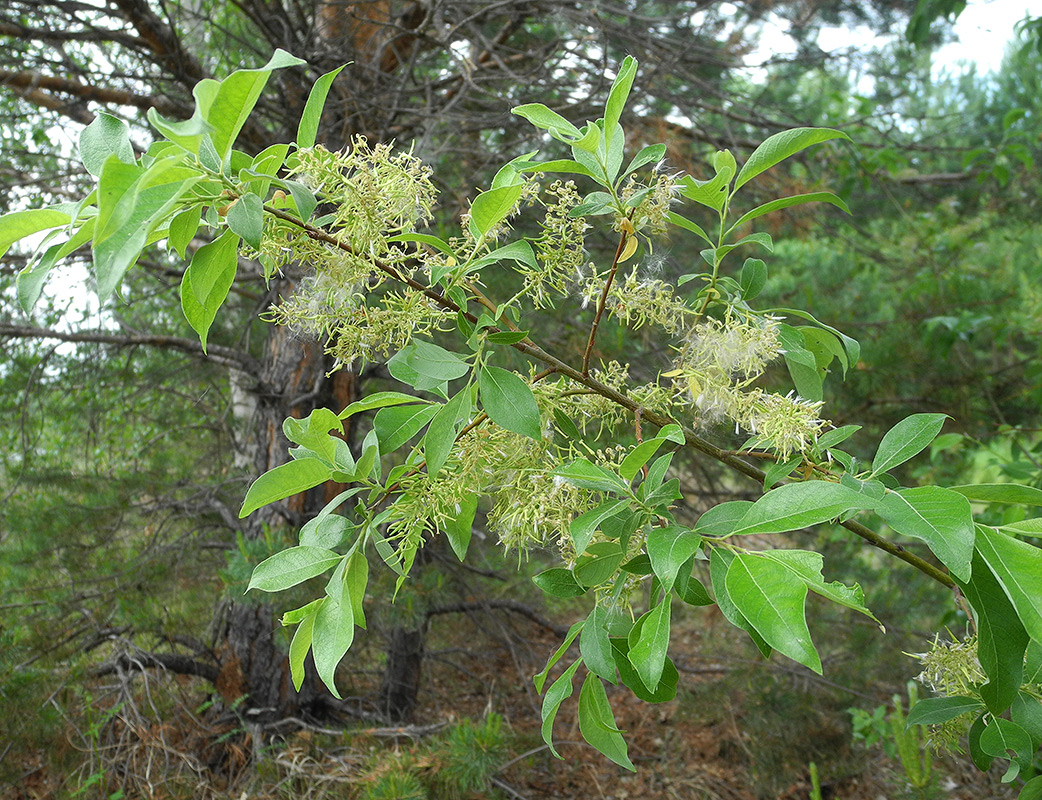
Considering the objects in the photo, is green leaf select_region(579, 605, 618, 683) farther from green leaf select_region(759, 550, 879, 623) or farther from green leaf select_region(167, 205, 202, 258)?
green leaf select_region(167, 205, 202, 258)

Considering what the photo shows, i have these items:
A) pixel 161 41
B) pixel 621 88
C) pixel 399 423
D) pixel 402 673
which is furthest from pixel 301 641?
pixel 402 673

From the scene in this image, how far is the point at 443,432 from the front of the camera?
0.57 meters

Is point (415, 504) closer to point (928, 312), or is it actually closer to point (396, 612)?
point (396, 612)

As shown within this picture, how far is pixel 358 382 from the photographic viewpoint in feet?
9.16

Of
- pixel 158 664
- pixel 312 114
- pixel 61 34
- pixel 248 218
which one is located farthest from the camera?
pixel 158 664

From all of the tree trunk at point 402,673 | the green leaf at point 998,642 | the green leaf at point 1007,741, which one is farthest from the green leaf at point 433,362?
the tree trunk at point 402,673

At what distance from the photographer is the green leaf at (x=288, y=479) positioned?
23.9 inches

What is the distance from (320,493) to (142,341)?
82cm

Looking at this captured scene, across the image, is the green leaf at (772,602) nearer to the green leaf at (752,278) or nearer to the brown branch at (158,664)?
the green leaf at (752,278)

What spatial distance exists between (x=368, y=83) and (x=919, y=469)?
9.01 feet

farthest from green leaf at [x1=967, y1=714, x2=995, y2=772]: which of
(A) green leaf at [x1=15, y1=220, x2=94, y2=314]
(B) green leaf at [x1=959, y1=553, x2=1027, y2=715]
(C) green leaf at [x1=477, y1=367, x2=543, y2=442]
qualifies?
(A) green leaf at [x1=15, y1=220, x2=94, y2=314]

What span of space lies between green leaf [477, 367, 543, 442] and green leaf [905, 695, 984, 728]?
0.49 meters

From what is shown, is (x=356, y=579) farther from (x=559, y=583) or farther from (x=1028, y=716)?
(x=1028, y=716)

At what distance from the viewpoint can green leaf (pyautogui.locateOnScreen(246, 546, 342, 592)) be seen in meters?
0.58
